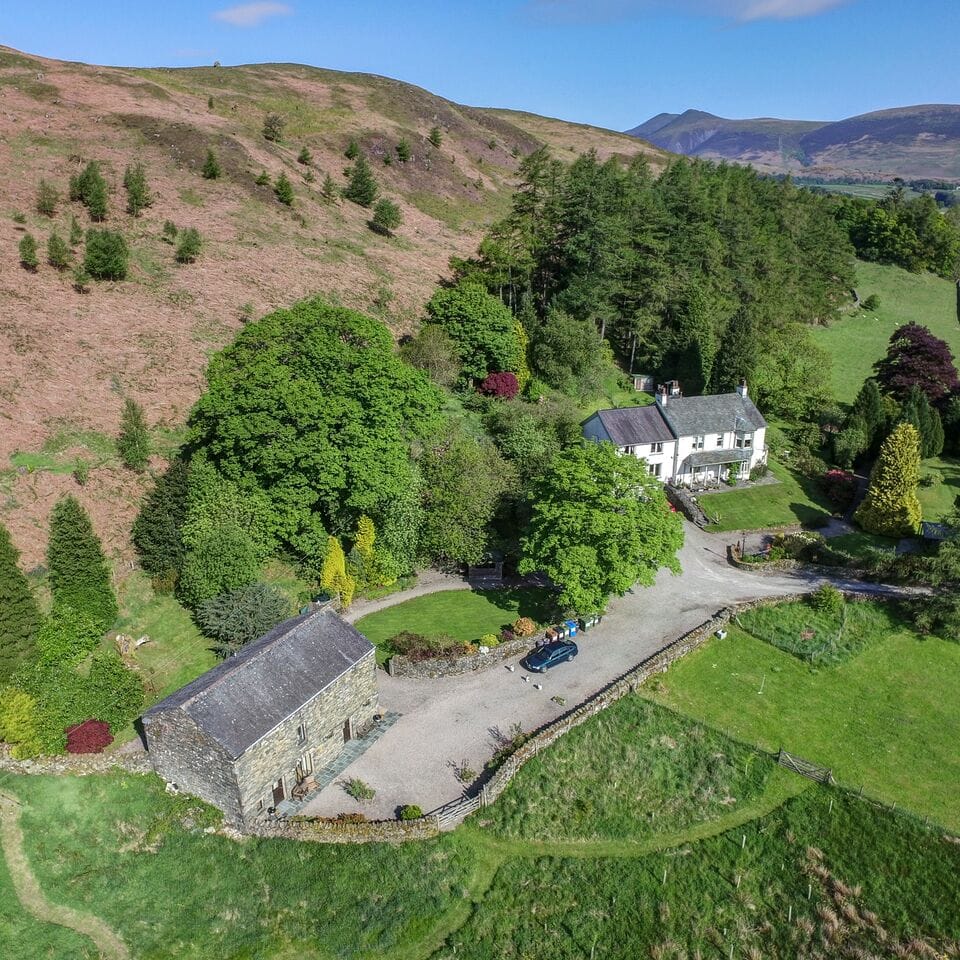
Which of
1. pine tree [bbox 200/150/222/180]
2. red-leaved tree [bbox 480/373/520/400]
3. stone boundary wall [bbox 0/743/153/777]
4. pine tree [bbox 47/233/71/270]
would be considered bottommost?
stone boundary wall [bbox 0/743/153/777]

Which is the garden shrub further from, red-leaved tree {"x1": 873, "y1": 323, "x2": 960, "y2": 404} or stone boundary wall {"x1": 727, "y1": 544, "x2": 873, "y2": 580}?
red-leaved tree {"x1": 873, "y1": 323, "x2": 960, "y2": 404}

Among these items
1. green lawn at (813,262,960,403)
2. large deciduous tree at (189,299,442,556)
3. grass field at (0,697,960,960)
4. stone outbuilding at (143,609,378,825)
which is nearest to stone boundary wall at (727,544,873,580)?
grass field at (0,697,960,960)

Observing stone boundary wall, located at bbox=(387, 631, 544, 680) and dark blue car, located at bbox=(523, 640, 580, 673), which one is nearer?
stone boundary wall, located at bbox=(387, 631, 544, 680)

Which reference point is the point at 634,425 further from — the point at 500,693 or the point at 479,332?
the point at 500,693

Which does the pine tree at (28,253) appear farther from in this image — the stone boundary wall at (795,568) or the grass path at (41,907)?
the stone boundary wall at (795,568)

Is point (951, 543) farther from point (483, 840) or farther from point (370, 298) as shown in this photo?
point (370, 298)

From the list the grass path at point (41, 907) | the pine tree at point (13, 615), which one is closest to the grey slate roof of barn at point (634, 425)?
the pine tree at point (13, 615)

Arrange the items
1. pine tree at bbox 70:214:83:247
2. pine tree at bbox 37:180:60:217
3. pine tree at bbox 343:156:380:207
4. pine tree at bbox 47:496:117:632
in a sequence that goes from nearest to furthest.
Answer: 1. pine tree at bbox 47:496:117:632
2. pine tree at bbox 70:214:83:247
3. pine tree at bbox 37:180:60:217
4. pine tree at bbox 343:156:380:207
